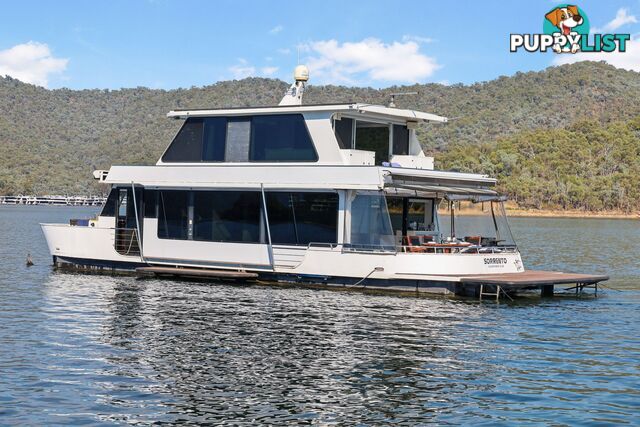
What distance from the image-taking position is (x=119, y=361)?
15430 millimetres

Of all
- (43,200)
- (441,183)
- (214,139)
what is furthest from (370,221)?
(43,200)

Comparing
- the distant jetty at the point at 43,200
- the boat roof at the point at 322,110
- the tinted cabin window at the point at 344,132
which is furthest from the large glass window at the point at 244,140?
the distant jetty at the point at 43,200

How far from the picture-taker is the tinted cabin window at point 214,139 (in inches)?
1025

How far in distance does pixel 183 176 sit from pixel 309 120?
14.3 feet

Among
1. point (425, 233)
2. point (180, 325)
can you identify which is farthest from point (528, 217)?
point (180, 325)

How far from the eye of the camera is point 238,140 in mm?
25750

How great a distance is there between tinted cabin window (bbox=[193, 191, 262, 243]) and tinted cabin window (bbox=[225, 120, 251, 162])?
1034mm

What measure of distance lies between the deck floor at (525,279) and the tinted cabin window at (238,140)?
23.8 feet

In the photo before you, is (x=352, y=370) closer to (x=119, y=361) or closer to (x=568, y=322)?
(x=119, y=361)

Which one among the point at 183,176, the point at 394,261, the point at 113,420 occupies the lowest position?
the point at 113,420

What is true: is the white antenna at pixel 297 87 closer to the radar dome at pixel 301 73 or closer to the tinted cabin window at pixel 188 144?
the radar dome at pixel 301 73

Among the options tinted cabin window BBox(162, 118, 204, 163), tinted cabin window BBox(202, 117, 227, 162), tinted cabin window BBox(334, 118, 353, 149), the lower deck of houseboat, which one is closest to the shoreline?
the lower deck of houseboat

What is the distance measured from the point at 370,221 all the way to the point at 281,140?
11.6 ft

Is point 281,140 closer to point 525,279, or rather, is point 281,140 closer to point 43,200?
point 525,279
